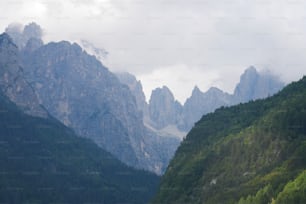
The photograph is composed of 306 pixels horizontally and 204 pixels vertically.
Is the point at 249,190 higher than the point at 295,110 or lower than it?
lower

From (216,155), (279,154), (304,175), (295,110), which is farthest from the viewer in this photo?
(216,155)

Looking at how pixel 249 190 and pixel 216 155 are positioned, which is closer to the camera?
pixel 249 190

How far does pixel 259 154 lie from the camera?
17750cm

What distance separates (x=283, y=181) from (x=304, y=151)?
38.8ft

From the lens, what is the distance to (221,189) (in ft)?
Answer: 563

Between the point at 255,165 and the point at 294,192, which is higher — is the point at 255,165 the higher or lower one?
the higher one

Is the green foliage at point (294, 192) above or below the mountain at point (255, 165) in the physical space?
below

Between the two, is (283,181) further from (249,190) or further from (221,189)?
(221,189)

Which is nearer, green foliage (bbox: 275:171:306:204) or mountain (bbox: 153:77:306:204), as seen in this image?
green foliage (bbox: 275:171:306:204)

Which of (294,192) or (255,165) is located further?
(255,165)

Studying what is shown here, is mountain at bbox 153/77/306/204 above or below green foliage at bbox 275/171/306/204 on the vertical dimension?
above

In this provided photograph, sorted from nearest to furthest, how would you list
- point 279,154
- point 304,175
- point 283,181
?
point 304,175 < point 283,181 < point 279,154

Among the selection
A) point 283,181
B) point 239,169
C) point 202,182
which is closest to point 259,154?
point 239,169

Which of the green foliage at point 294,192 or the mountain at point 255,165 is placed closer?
the green foliage at point 294,192
